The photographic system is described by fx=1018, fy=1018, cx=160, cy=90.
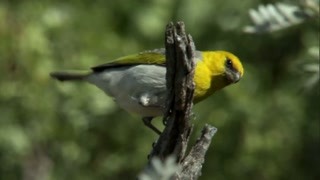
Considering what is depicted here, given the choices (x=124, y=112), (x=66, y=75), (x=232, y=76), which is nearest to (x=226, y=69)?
(x=232, y=76)

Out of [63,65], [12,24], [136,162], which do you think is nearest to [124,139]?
[136,162]

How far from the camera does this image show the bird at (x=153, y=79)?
5746mm

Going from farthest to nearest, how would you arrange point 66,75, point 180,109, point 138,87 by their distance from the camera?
point 66,75 → point 138,87 → point 180,109

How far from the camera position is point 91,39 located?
835 cm

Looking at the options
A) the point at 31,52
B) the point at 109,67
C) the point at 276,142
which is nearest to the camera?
the point at 109,67

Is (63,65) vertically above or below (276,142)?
above

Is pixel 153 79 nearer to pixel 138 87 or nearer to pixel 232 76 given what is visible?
pixel 138 87

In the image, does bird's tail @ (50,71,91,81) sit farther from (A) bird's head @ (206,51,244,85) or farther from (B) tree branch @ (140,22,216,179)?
(B) tree branch @ (140,22,216,179)

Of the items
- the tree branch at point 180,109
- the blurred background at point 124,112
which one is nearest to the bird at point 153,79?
the blurred background at point 124,112

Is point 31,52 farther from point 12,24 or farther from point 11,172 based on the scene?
point 11,172

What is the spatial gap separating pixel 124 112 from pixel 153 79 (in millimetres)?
2334

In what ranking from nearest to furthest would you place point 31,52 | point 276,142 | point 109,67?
point 109,67
point 31,52
point 276,142

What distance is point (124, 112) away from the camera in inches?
323

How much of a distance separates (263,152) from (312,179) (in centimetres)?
46
